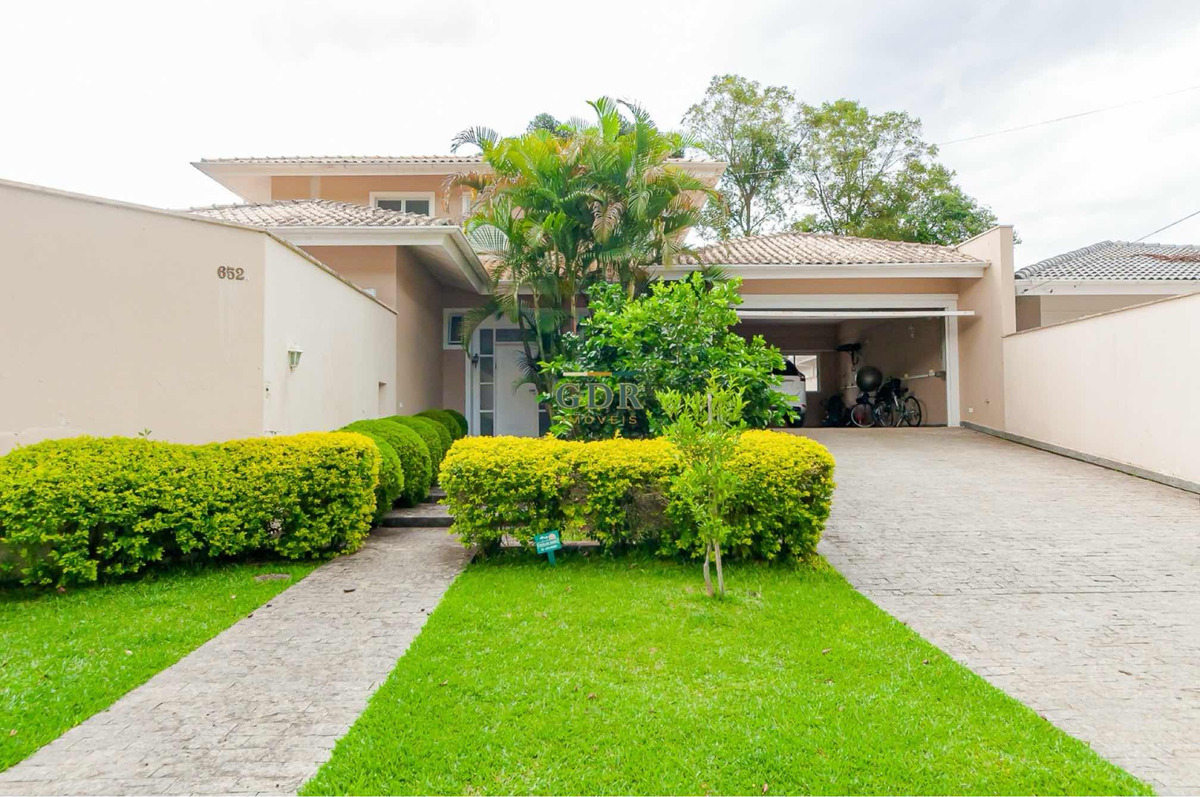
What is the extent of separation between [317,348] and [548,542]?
3.91m

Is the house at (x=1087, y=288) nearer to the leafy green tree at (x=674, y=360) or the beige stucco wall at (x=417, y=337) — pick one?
the leafy green tree at (x=674, y=360)

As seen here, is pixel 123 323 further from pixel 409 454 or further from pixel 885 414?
pixel 885 414

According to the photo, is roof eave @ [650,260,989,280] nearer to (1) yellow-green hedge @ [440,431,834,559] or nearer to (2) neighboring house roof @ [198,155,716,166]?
(2) neighboring house roof @ [198,155,716,166]

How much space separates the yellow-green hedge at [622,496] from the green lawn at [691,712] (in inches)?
41.7

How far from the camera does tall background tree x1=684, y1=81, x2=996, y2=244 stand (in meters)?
24.2

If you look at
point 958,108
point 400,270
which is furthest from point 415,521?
point 958,108

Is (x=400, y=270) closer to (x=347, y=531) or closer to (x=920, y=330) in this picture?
(x=347, y=531)

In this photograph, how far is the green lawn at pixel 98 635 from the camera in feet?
10.4

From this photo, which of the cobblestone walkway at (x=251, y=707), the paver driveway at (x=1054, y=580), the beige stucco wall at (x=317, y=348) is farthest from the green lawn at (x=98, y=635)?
the paver driveway at (x=1054, y=580)

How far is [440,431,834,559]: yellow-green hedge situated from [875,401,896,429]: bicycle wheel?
11812 mm

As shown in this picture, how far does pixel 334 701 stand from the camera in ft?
10.8

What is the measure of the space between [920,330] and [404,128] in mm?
16862

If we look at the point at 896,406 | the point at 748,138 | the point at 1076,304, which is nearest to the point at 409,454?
the point at 896,406

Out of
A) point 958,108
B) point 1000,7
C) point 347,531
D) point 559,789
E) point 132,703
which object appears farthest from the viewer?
point 958,108
